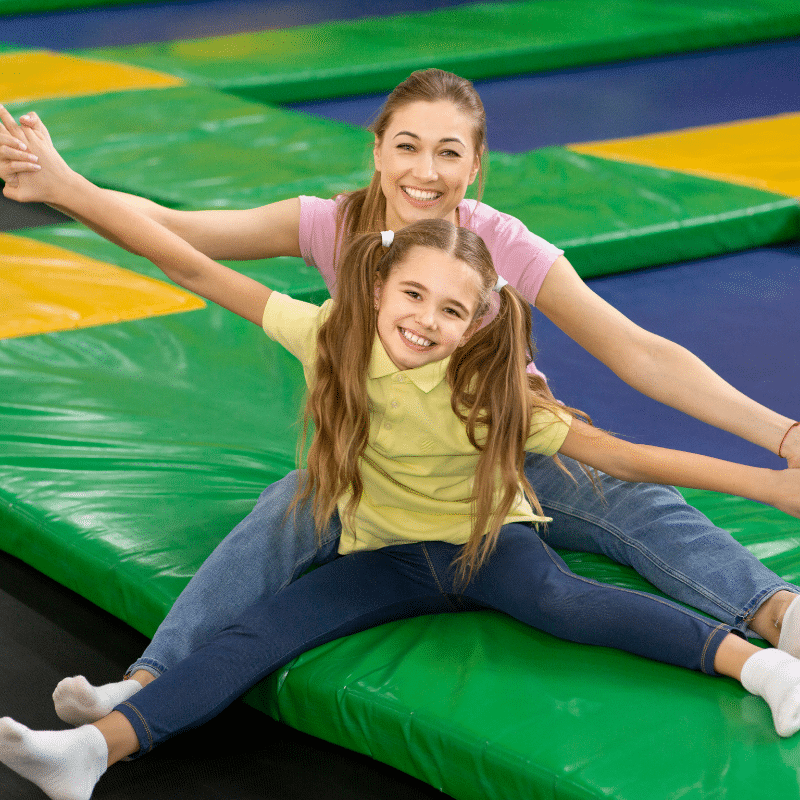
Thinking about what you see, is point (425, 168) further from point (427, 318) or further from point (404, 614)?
point (404, 614)

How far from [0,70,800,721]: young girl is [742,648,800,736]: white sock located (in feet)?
0.29

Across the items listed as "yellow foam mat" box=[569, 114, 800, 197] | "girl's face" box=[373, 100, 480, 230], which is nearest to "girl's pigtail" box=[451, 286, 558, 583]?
"girl's face" box=[373, 100, 480, 230]

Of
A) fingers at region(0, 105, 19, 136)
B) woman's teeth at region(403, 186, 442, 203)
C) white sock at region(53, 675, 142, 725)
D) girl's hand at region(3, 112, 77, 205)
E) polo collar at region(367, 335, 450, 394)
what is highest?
woman's teeth at region(403, 186, 442, 203)

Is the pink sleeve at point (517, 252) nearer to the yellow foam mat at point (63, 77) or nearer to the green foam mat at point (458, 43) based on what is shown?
the yellow foam mat at point (63, 77)

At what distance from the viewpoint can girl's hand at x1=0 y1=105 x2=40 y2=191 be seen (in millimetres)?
2023

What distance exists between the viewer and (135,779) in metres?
1.87

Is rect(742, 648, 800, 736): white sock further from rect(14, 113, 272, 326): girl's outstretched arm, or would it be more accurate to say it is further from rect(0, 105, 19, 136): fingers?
rect(0, 105, 19, 136): fingers

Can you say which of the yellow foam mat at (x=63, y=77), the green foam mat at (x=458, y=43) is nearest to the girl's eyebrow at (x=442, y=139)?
the yellow foam mat at (x=63, y=77)

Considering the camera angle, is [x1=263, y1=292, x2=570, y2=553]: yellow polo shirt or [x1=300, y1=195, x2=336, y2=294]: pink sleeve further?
[x1=300, y1=195, x2=336, y2=294]: pink sleeve

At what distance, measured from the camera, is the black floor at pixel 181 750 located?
1856mm

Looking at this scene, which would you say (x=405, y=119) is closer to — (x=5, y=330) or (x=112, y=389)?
(x=112, y=389)

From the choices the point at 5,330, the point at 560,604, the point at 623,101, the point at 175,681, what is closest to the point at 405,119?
the point at 560,604

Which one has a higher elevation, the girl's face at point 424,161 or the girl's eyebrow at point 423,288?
the girl's face at point 424,161

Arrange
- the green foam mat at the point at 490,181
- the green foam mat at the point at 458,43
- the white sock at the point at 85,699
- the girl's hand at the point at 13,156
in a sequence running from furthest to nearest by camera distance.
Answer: the green foam mat at the point at 458,43, the green foam mat at the point at 490,181, the girl's hand at the point at 13,156, the white sock at the point at 85,699
